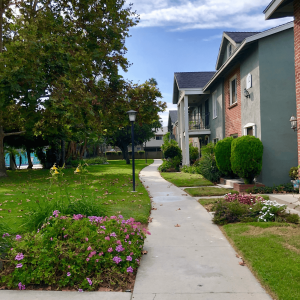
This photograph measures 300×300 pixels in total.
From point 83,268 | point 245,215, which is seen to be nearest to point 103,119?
point 245,215

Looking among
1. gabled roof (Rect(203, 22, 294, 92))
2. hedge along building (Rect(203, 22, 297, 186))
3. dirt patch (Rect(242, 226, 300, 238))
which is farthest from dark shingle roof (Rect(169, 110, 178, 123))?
dirt patch (Rect(242, 226, 300, 238))

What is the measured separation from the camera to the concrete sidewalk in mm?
3336

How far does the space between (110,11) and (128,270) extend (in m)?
17.3

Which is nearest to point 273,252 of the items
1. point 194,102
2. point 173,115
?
point 194,102

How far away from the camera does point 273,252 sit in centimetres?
443

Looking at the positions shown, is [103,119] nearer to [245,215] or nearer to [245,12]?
[245,12]

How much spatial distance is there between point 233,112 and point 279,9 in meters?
6.52

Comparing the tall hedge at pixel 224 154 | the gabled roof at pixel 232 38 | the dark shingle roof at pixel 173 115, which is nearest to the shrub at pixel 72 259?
the tall hedge at pixel 224 154

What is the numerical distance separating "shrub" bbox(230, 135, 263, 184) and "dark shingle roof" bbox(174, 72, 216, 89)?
36.1 feet

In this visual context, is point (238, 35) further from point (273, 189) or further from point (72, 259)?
point (72, 259)

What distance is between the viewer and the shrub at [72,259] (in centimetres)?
360

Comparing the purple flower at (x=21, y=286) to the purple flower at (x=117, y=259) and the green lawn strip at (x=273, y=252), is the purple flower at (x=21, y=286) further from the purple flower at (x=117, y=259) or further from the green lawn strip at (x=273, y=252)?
the green lawn strip at (x=273, y=252)

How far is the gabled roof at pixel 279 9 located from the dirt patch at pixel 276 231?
5564 mm

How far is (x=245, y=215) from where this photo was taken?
6492mm
